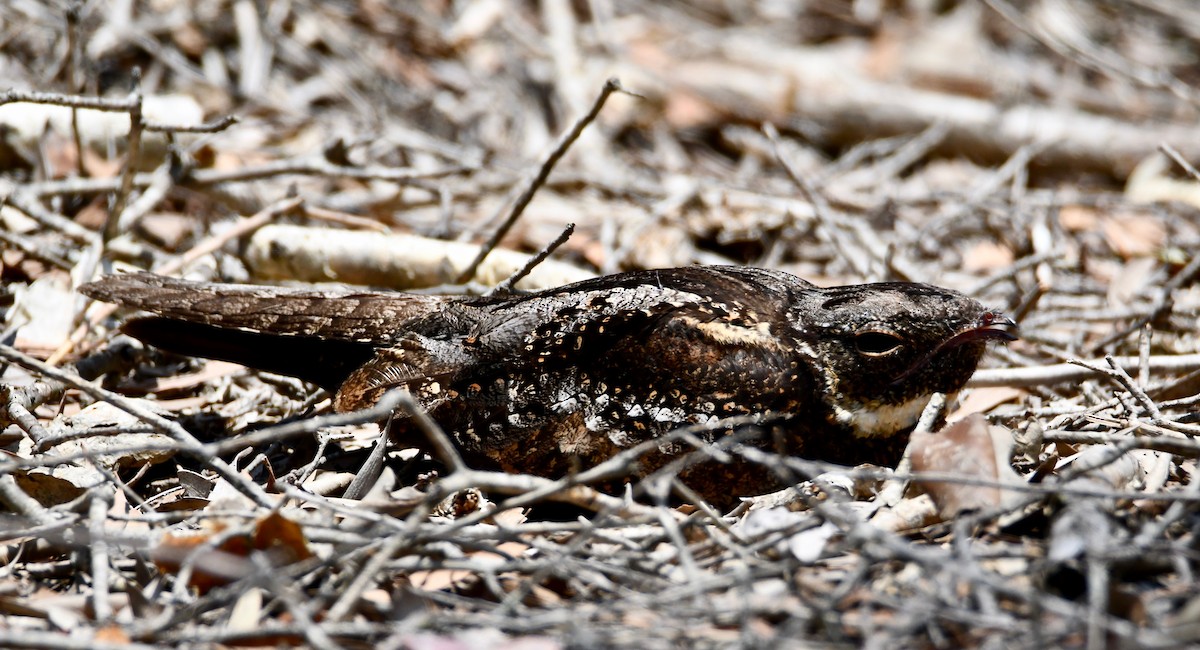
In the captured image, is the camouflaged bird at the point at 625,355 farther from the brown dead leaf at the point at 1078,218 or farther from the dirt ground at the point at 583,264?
the brown dead leaf at the point at 1078,218

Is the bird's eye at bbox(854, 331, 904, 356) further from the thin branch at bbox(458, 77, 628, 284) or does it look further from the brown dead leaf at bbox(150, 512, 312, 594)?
the brown dead leaf at bbox(150, 512, 312, 594)

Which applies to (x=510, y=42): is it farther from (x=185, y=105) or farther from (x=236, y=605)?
(x=236, y=605)

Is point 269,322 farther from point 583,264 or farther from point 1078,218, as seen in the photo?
point 1078,218

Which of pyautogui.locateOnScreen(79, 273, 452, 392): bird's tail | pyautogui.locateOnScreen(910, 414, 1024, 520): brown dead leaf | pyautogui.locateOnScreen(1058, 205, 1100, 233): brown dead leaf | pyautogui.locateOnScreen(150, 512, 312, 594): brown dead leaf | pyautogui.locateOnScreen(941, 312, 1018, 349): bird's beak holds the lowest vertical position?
pyautogui.locateOnScreen(150, 512, 312, 594): brown dead leaf

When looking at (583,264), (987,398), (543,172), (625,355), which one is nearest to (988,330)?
(987,398)

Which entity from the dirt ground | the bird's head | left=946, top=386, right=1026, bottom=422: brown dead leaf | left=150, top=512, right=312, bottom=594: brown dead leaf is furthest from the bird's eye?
left=150, top=512, right=312, bottom=594: brown dead leaf

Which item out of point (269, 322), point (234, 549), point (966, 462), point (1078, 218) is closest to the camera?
point (234, 549)
